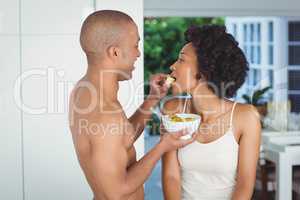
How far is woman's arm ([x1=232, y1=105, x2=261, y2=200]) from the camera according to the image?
1.94 metres

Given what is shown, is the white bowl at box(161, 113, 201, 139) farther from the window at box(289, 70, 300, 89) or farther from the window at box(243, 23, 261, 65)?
the window at box(243, 23, 261, 65)

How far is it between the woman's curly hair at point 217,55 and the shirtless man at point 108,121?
0.91ft

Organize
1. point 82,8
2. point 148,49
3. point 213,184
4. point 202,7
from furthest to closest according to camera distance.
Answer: point 148,49, point 202,7, point 82,8, point 213,184

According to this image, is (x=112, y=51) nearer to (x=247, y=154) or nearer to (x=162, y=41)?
(x=247, y=154)

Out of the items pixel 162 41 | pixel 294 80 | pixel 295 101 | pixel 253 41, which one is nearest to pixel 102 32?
pixel 294 80

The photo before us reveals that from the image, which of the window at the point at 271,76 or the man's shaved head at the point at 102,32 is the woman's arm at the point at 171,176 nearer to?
the man's shaved head at the point at 102,32

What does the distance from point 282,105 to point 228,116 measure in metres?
2.84

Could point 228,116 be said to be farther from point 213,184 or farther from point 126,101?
point 126,101

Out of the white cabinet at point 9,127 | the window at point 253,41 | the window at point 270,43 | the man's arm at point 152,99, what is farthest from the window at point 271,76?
the man's arm at point 152,99

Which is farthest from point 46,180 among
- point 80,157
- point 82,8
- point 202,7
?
point 202,7

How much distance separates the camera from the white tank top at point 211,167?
1963mm

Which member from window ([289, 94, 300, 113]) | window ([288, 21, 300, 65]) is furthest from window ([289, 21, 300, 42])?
window ([289, 94, 300, 113])

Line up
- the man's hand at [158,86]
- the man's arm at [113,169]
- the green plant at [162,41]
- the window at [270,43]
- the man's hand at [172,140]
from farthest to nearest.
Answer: the green plant at [162,41]
the window at [270,43]
the man's hand at [158,86]
the man's hand at [172,140]
the man's arm at [113,169]

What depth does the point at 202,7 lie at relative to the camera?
446cm
